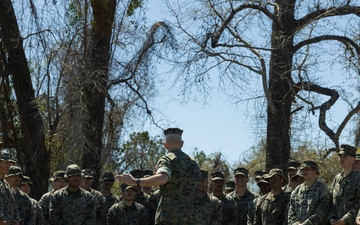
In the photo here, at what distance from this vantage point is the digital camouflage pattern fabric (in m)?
16.2

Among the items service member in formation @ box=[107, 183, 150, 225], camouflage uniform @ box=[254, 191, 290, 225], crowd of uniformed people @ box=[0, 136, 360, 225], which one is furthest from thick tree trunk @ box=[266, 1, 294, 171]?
camouflage uniform @ box=[254, 191, 290, 225]

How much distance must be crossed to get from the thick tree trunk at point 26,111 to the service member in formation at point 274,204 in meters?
7.60

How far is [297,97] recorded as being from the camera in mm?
20016

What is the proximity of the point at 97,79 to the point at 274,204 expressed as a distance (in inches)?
293

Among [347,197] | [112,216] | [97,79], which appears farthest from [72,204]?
[97,79]

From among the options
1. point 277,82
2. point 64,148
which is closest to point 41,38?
point 64,148

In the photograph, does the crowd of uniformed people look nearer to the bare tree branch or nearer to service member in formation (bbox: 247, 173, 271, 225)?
service member in formation (bbox: 247, 173, 271, 225)

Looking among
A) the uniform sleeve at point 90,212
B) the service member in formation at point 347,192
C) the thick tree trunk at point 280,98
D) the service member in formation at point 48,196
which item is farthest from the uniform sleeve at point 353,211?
the thick tree trunk at point 280,98

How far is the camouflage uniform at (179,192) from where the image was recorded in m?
12.0

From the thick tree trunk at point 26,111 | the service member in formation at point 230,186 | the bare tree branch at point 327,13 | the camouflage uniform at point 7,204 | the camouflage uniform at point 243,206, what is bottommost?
the camouflage uniform at point 7,204

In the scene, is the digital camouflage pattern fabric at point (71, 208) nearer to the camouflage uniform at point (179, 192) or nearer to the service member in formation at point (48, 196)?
the service member in formation at point (48, 196)

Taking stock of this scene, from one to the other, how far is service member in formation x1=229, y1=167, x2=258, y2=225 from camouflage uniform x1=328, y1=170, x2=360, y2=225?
349cm

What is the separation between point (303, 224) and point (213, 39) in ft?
22.1

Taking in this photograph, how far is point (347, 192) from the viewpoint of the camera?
13.5 metres
